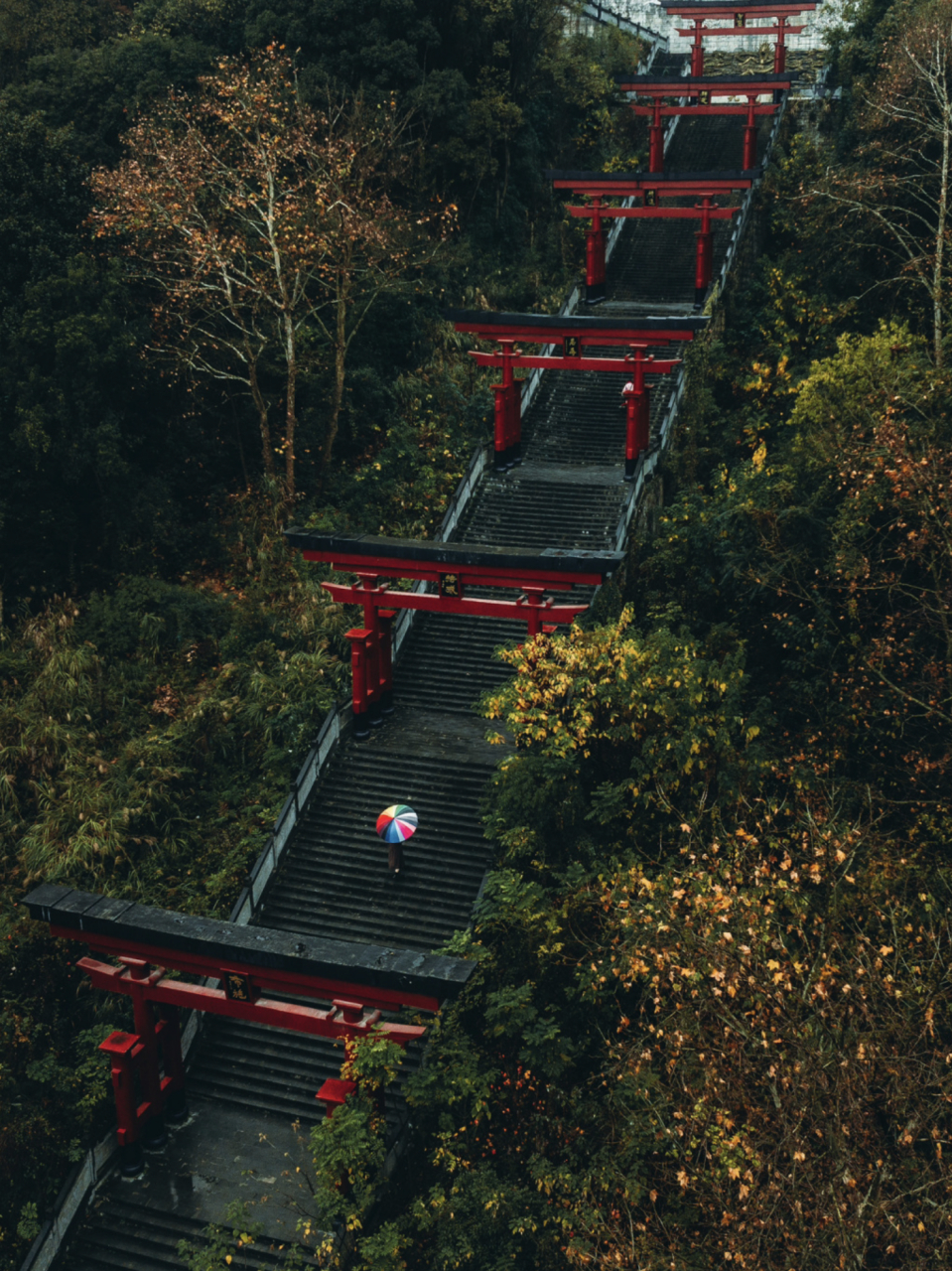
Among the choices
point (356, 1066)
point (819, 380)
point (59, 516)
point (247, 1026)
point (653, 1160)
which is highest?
point (819, 380)

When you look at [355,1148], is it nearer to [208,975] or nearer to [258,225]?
[208,975]

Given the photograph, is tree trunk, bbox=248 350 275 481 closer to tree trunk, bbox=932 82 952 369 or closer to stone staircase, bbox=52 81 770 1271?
stone staircase, bbox=52 81 770 1271

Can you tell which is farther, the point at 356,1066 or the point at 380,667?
the point at 380,667

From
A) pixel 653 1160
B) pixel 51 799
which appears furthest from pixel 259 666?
pixel 653 1160

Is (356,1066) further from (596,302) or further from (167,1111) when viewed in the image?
(596,302)

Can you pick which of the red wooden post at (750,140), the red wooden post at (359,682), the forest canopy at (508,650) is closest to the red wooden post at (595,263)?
the forest canopy at (508,650)

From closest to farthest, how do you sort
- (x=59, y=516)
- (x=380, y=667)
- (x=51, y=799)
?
(x=51, y=799) < (x=380, y=667) < (x=59, y=516)

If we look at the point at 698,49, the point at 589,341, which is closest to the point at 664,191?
the point at 589,341


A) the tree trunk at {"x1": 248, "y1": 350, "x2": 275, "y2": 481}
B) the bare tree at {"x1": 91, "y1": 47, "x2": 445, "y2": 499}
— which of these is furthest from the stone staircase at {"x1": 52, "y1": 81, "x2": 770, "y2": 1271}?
the bare tree at {"x1": 91, "y1": 47, "x2": 445, "y2": 499}
